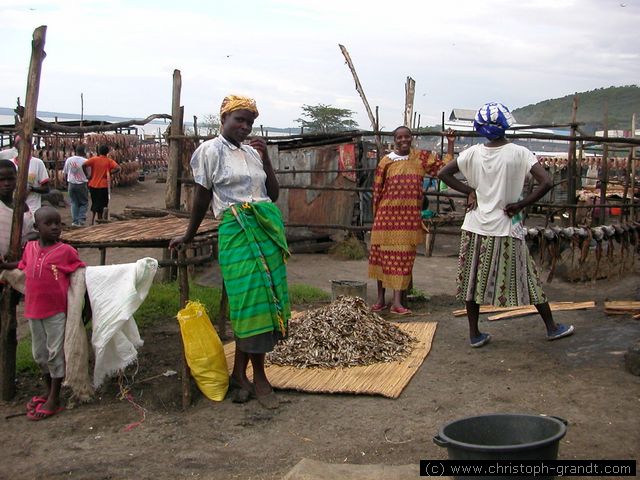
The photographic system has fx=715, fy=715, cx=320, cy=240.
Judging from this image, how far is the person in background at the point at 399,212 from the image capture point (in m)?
6.33

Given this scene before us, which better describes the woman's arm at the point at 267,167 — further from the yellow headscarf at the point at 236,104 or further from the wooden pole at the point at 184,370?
the wooden pole at the point at 184,370

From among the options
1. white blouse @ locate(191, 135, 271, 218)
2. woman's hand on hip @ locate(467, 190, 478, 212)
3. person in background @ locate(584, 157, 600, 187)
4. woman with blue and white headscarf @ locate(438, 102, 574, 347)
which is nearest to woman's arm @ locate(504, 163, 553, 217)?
woman with blue and white headscarf @ locate(438, 102, 574, 347)

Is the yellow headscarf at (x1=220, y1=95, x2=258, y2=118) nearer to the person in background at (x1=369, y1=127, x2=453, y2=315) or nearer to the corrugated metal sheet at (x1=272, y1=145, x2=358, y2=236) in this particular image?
the person in background at (x1=369, y1=127, x2=453, y2=315)

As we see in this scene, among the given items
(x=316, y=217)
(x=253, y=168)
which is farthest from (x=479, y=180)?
(x=316, y=217)

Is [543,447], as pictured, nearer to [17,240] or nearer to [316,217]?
[17,240]

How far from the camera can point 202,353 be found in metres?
4.28

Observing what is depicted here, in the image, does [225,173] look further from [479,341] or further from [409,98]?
[409,98]

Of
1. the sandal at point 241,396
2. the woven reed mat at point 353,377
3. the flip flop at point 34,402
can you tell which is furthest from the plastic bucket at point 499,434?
the flip flop at point 34,402

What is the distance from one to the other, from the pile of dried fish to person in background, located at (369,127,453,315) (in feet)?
3.61

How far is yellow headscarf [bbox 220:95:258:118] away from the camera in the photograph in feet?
13.5

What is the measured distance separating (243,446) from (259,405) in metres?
0.57

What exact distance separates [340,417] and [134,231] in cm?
196

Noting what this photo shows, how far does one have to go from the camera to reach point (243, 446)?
11.9ft

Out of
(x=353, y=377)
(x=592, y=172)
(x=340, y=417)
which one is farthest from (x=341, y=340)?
(x=592, y=172)
